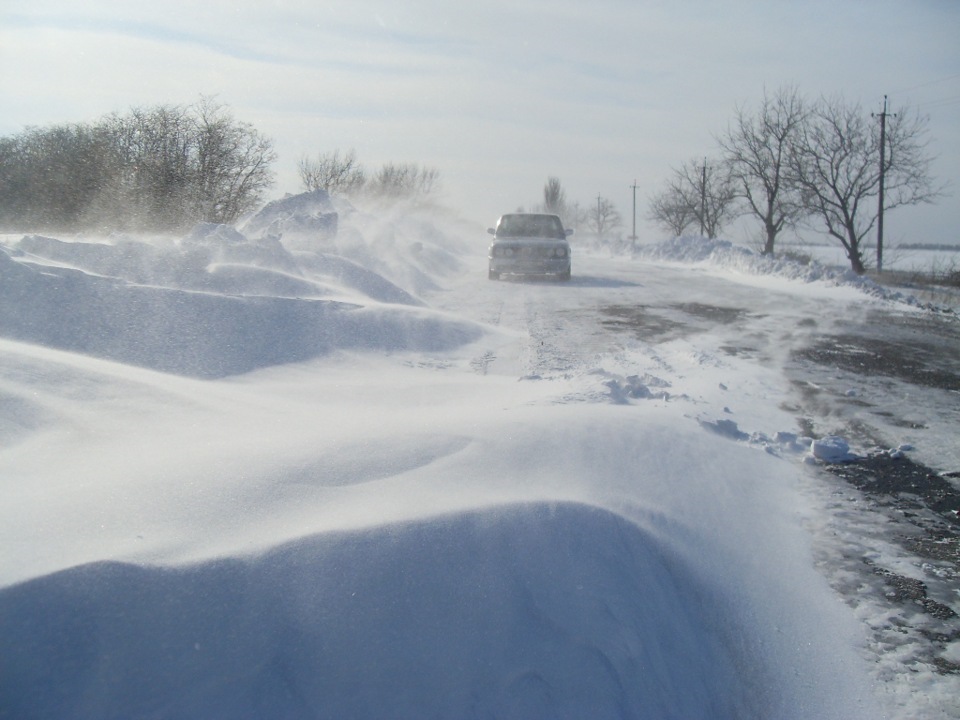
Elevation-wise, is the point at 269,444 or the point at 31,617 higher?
the point at 269,444

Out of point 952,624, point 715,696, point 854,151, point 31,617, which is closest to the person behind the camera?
point 31,617

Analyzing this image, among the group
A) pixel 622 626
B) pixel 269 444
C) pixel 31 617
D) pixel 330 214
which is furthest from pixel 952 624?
pixel 330 214

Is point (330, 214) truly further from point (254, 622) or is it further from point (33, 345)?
point (254, 622)

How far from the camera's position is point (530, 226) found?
661 inches

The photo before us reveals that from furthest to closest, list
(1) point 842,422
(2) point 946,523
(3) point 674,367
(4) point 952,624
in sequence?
(3) point 674,367, (1) point 842,422, (2) point 946,523, (4) point 952,624

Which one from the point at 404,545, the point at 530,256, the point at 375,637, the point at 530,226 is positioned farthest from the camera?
the point at 530,226

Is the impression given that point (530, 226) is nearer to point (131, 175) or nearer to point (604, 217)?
point (131, 175)

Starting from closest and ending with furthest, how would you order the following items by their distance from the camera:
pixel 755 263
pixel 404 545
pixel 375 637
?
pixel 375 637, pixel 404 545, pixel 755 263

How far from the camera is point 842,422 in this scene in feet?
17.8

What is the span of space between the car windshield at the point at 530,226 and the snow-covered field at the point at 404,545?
11.4m

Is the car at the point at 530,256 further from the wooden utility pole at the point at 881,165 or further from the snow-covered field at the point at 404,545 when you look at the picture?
the wooden utility pole at the point at 881,165

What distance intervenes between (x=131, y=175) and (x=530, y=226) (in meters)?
10.3

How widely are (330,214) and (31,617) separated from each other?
44.7 ft

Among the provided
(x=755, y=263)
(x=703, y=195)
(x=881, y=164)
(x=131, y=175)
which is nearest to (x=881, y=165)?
(x=881, y=164)
